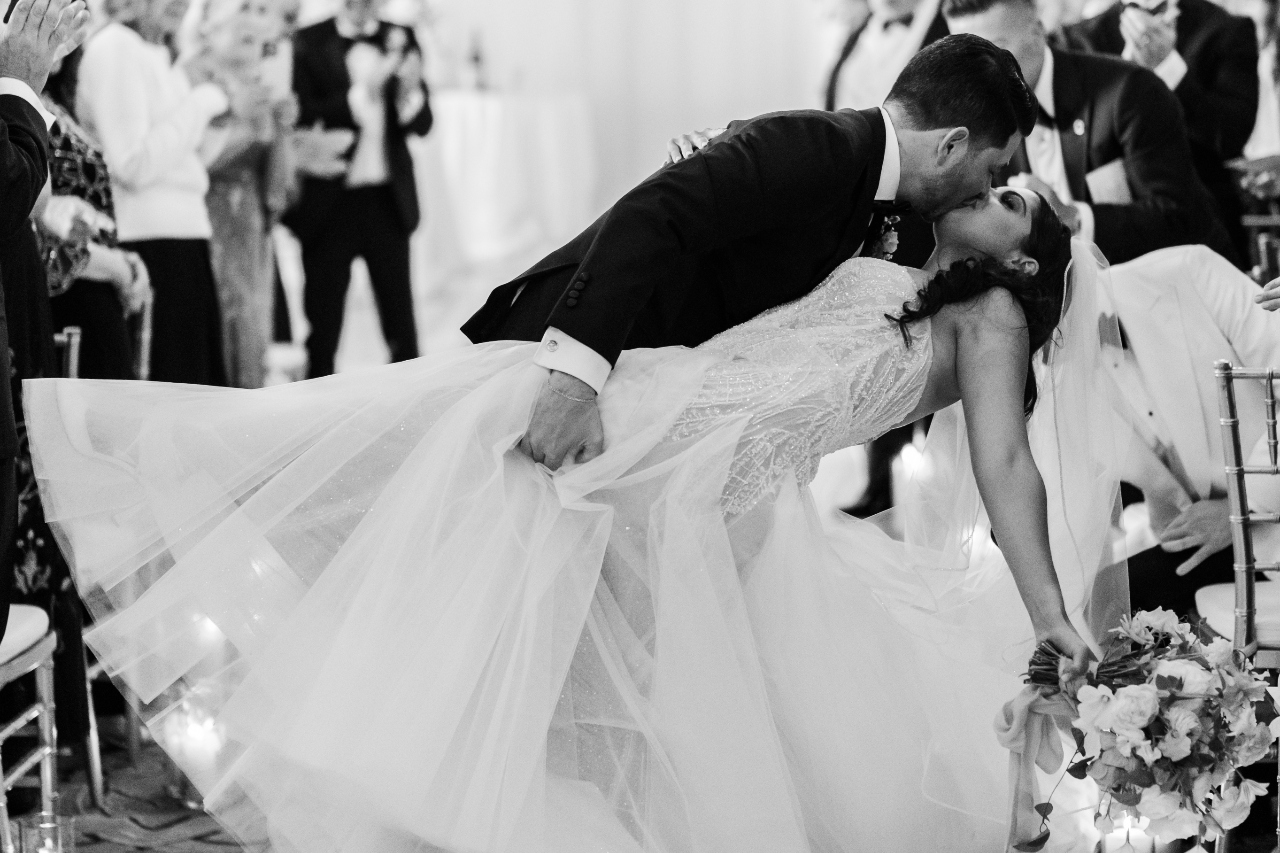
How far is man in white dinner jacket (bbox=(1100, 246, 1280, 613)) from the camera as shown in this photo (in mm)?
2674

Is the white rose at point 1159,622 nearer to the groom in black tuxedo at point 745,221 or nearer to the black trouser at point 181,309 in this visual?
the groom in black tuxedo at point 745,221

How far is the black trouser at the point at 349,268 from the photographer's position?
5793 mm

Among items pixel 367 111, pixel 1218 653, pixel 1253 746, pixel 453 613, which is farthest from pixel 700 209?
pixel 367 111

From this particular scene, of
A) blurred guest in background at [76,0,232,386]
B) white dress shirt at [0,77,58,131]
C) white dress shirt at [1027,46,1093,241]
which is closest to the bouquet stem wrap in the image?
white dress shirt at [0,77,58,131]

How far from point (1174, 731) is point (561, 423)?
0.89 meters

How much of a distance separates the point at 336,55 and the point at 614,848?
448 cm

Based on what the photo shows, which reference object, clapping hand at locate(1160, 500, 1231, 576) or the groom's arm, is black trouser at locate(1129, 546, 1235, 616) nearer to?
clapping hand at locate(1160, 500, 1231, 576)

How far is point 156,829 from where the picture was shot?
2.66 m

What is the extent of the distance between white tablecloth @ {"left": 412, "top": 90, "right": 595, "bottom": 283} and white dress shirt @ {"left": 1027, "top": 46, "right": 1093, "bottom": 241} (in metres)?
4.96

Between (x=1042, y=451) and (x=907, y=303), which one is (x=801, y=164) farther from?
(x=1042, y=451)

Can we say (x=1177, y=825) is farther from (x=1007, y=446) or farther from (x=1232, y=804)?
(x=1007, y=446)

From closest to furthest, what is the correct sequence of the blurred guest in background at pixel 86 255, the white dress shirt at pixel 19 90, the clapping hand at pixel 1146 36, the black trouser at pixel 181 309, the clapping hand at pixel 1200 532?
the white dress shirt at pixel 19 90 < the clapping hand at pixel 1200 532 < the blurred guest in background at pixel 86 255 < the black trouser at pixel 181 309 < the clapping hand at pixel 1146 36

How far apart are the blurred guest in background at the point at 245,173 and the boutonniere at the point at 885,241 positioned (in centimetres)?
333

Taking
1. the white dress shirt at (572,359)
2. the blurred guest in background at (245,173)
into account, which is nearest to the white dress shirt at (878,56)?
the blurred guest in background at (245,173)
